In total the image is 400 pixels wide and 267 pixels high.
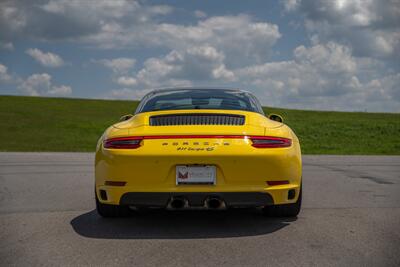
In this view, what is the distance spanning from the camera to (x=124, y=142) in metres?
4.77

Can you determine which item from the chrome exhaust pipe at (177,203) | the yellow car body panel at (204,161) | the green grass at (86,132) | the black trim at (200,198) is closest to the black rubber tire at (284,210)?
the yellow car body panel at (204,161)

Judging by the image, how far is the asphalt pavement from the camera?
386cm

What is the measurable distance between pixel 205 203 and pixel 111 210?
1184 mm

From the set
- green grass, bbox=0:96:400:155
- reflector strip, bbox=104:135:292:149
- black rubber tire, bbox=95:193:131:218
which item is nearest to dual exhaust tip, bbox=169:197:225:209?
reflector strip, bbox=104:135:292:149

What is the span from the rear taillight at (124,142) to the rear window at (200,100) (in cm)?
78

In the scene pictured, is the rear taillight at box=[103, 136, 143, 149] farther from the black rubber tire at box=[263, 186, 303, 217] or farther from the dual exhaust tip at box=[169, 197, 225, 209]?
the black rubber tire at box=[263, 186, 303, 217]

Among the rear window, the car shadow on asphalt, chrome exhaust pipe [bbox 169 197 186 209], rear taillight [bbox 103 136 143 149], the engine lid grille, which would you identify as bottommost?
the car shadow on asphalt

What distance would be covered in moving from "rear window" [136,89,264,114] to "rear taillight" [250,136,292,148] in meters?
0.81

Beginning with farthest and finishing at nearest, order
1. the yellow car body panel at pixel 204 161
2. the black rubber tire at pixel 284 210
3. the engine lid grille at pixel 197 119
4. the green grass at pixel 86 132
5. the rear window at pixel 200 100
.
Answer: the green grass at pixel 86 132, the rear window at pixel 200 100, the black rubber tire at pixel 284 210, the engine lid grille at pixel 197 119, the yellow car body panel at pixel 204 161

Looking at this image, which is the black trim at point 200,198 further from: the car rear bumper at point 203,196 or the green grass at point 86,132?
the green grass at point 86,132

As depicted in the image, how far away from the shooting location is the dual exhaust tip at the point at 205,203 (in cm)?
464

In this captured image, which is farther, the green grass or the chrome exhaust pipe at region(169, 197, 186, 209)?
the green grass

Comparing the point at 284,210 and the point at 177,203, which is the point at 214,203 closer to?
the point at 177,203

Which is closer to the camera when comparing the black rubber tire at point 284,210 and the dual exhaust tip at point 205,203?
the dual exhaust tip at point 205,203
